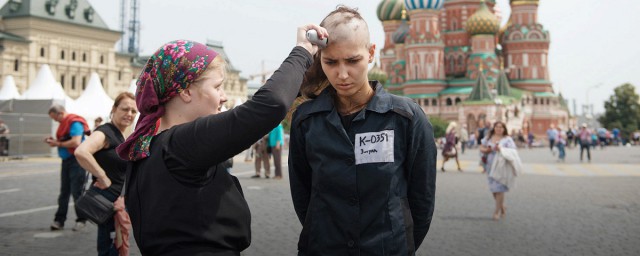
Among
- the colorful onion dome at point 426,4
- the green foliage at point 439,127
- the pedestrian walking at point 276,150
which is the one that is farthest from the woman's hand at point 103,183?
the colorful onion dome at point 426,4

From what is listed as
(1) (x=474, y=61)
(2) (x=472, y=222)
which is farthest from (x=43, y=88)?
(1) (x=474, y=61)

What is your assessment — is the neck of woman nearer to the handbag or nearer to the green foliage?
the handbag

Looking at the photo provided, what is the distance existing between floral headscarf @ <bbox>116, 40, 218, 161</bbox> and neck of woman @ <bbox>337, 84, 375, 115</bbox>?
0.68 metres

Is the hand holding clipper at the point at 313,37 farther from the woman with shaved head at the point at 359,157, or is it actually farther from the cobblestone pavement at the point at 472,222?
the cobblestone pavement at the point at 472,222

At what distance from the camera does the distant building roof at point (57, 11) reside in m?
60.8

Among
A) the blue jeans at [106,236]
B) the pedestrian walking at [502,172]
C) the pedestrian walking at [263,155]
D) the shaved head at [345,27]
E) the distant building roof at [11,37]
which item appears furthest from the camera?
the distant building roof at [11,37]

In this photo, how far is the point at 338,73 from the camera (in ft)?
8.13

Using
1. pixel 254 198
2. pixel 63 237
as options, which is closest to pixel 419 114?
pixel 63 237

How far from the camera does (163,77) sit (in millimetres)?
2133

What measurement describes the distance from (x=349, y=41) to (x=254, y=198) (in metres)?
8.64

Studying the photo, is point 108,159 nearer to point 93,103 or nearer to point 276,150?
point 276,150

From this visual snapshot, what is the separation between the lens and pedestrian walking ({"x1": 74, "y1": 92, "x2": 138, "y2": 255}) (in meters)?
4.77

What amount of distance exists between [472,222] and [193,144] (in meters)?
→ 6.84

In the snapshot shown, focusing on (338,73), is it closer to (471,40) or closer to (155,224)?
(155,224)
